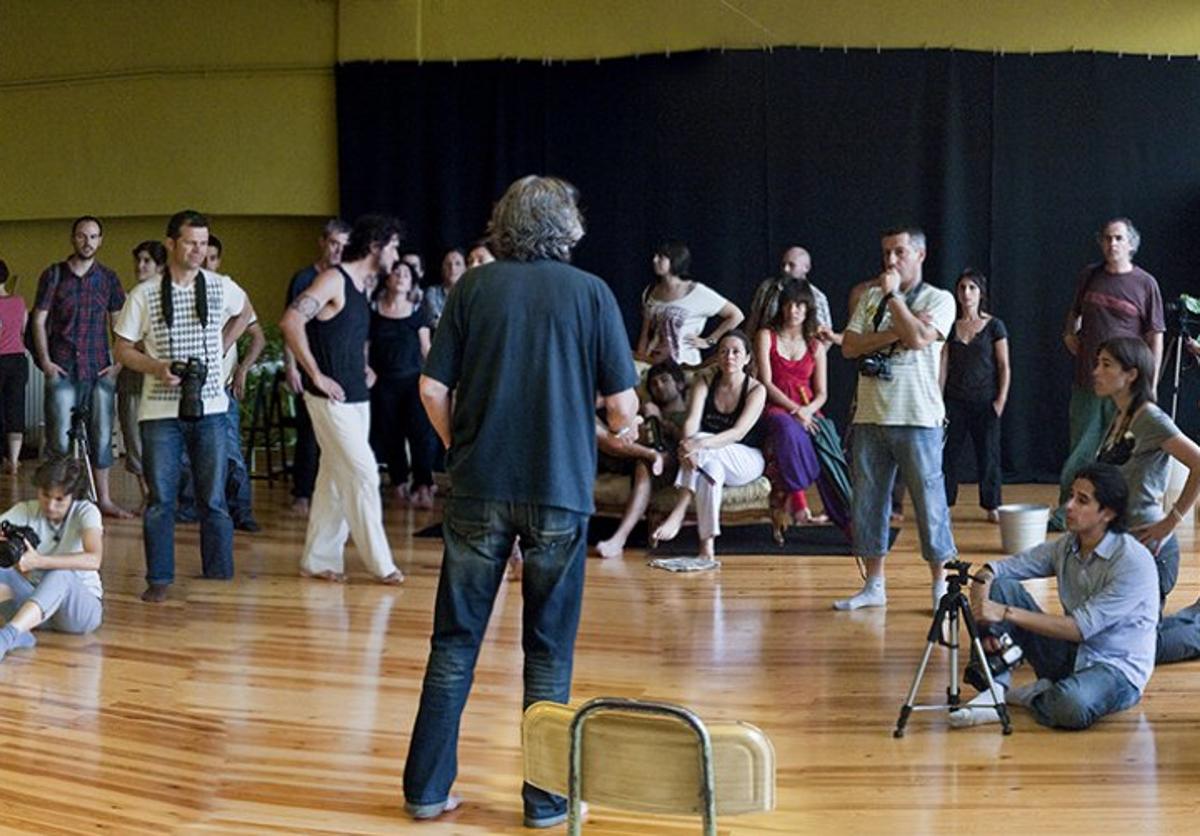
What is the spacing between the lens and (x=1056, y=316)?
36.8 ft

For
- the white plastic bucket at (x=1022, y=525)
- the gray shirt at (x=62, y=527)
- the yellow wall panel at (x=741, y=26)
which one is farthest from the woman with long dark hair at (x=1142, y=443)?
the yellow wall panel at (x=741, y=26)

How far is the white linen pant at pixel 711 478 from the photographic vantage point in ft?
26.9

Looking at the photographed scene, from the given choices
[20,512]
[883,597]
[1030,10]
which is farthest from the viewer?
[1030,10]

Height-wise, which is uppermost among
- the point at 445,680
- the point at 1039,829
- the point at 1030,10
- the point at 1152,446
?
the point at 1030,10

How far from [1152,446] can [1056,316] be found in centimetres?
553

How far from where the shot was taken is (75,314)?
920cm

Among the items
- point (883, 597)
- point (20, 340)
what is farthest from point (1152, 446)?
point (20, 340)

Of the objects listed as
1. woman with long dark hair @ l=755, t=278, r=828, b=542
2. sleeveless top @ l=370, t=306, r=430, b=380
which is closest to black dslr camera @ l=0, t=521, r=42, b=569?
woman with long dark hair @ l=755, t=278, r=828, b=542

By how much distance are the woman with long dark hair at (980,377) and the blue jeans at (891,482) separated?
274 cm

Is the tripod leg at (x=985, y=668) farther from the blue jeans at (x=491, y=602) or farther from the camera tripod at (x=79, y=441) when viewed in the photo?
the camera tripod at (x=79, y=441)

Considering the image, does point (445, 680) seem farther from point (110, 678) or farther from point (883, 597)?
point (883, 597)

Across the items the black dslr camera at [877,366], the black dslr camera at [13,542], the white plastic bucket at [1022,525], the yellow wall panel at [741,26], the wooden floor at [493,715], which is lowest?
the wooden floor at [493,715]

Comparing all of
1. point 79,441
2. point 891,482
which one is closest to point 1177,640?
point 891,482

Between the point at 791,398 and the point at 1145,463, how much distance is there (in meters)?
2.89
